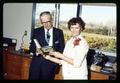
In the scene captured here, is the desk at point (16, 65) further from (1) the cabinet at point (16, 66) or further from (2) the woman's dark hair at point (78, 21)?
(2) the woman's dark hair at point (78, 21)

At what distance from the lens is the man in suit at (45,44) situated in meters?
2.09

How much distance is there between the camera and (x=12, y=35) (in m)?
2.13

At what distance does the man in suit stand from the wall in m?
0.09

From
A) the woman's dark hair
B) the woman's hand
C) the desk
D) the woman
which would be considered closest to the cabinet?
the desk

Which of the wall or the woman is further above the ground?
the wall

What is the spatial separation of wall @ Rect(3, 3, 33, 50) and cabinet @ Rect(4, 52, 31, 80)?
0.29 ft

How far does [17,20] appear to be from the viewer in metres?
2.14

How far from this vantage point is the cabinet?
214cm

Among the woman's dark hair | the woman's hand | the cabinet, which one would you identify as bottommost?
the cabinet

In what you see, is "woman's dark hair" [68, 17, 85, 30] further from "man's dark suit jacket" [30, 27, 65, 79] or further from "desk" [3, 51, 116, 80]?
"desk" [3, 51, 116, 80]

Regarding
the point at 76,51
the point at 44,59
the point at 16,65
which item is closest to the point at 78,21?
the point at 76,51

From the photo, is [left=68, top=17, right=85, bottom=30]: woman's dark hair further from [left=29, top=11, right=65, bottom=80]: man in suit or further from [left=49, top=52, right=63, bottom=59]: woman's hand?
[left=49, top=52, right=63, bottom=59]: woman's hand

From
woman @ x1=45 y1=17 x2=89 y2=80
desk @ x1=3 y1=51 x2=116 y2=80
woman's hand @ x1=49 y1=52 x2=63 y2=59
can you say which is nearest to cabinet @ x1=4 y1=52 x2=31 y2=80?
desk @ x1=3 y1=51 x2=116 y2=80

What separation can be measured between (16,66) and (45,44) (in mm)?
306
